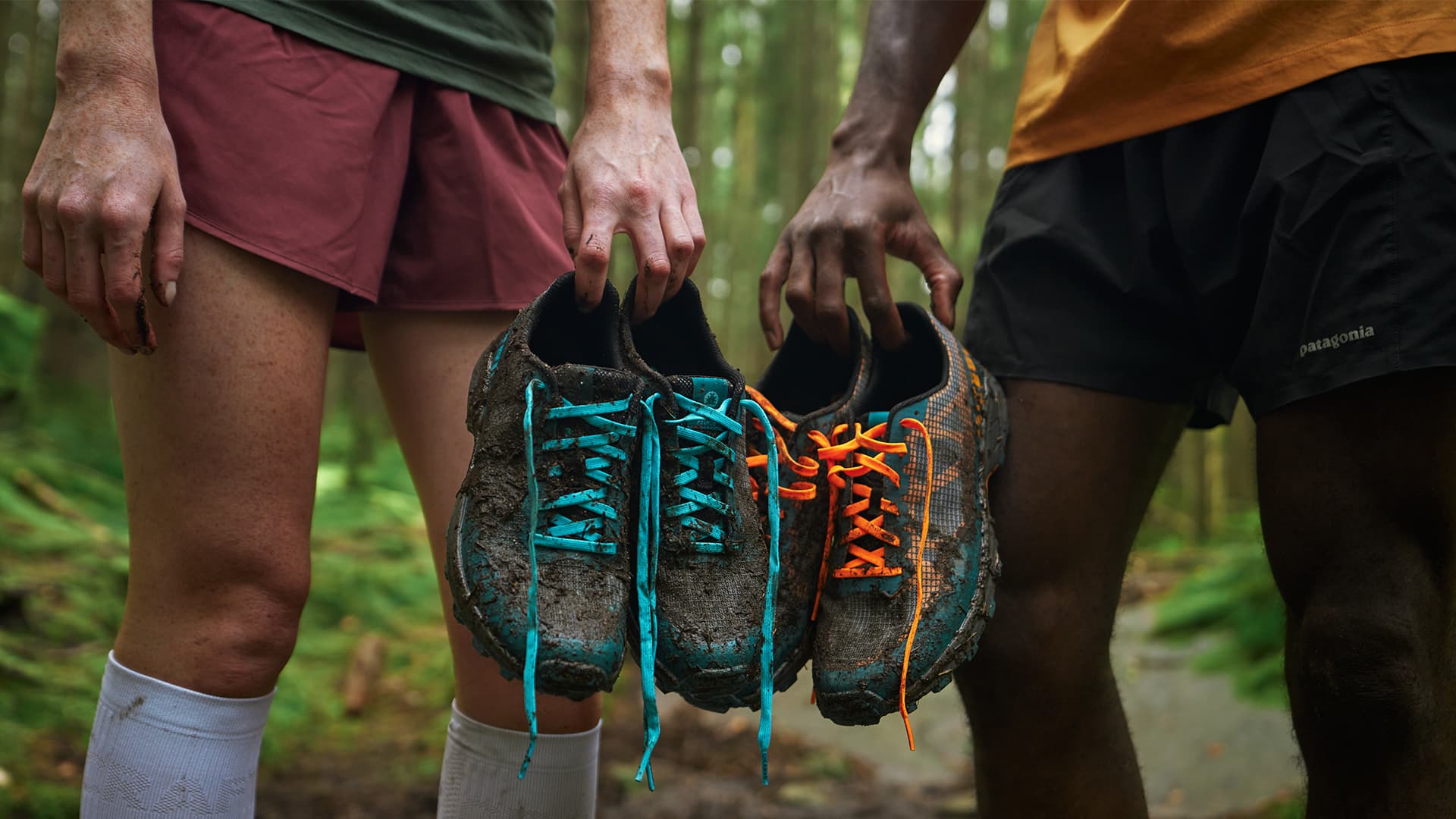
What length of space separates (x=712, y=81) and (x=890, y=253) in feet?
50.1

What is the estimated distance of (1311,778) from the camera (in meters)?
1.48

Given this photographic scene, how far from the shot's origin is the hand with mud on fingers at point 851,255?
1810 millimetres

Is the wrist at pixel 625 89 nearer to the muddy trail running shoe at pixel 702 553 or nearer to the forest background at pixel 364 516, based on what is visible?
the muddy trail running shoe at pixel 702 553

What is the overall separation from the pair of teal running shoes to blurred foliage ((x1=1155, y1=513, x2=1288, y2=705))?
4.46 metres

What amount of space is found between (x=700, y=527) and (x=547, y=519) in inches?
8.3

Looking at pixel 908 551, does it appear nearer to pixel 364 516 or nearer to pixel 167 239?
pixel 167 239

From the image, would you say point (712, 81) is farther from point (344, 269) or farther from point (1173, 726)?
point (344, 269)

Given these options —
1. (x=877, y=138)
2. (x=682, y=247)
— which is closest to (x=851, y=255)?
(x=877, y=138)

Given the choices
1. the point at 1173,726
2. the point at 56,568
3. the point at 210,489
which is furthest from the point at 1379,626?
the point at 56,568

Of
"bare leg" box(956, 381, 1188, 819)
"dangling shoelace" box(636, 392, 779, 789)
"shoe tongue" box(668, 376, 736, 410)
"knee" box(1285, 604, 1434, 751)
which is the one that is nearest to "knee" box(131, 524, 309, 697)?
"dangling shoelace" box(636, 392, 779, 789)

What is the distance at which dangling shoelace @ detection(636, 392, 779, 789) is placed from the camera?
1305mm

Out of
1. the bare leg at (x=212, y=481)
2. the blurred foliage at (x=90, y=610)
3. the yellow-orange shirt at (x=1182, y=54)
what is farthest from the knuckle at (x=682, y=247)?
the blurred foliage at (x=90, y=610)

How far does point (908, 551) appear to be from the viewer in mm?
1508

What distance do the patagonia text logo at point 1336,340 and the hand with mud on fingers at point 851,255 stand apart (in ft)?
2.14
